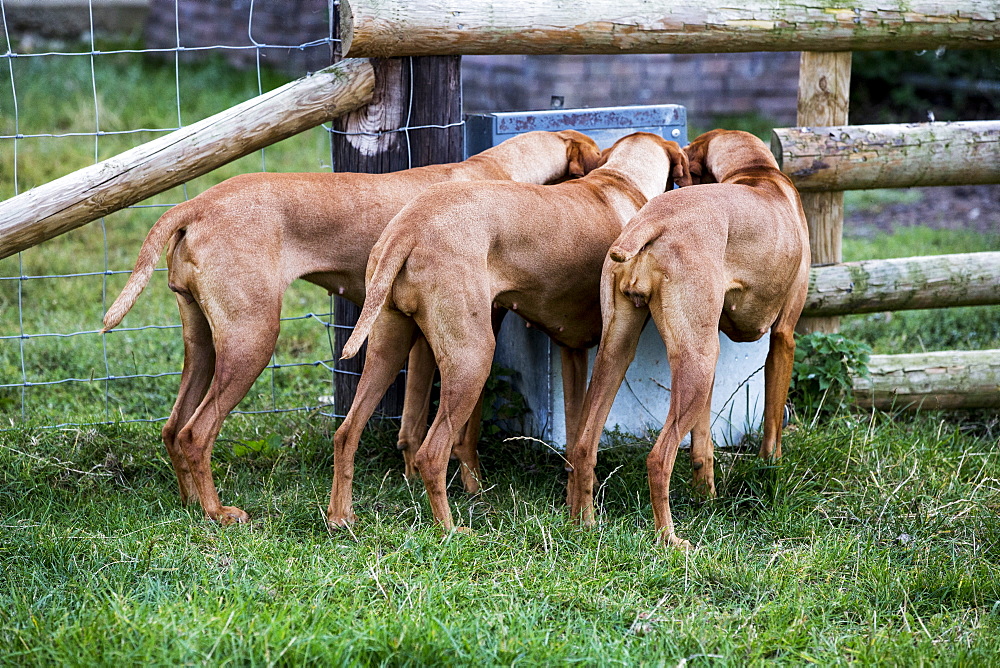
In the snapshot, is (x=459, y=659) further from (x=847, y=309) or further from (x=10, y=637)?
(x=847, y=309)

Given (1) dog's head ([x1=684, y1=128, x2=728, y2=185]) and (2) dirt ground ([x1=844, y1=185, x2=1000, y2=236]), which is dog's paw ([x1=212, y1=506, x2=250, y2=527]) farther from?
(2) dirt ground ([x1=844, y1=185, x2=1000, y2=236])

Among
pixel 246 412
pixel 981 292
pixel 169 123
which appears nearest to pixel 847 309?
pixel 981 292

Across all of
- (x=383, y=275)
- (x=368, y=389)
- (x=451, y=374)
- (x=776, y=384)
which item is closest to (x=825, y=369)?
(x=776, y=384)

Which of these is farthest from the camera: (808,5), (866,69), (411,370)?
(866,69)

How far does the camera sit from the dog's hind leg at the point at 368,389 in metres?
3.53

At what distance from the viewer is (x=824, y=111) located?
4.94 metres

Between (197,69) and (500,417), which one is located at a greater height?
(197,69)

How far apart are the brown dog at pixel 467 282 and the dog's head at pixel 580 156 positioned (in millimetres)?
264

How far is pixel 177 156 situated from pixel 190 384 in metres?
0.91

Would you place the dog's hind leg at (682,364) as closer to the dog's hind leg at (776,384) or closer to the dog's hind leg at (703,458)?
the dog's hind leg at (703,458)

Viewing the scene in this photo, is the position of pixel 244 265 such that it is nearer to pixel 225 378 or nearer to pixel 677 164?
pixel 225 378

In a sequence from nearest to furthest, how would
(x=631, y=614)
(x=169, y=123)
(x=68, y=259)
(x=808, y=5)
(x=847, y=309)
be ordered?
1. (x=631, y=614)
2. (x=808, y=5)
3. (x=847, y=309)
4. (x=68, y=259)
5. (x=169, y=123)

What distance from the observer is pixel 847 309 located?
16.5 feet

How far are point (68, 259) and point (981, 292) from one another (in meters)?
5.72
